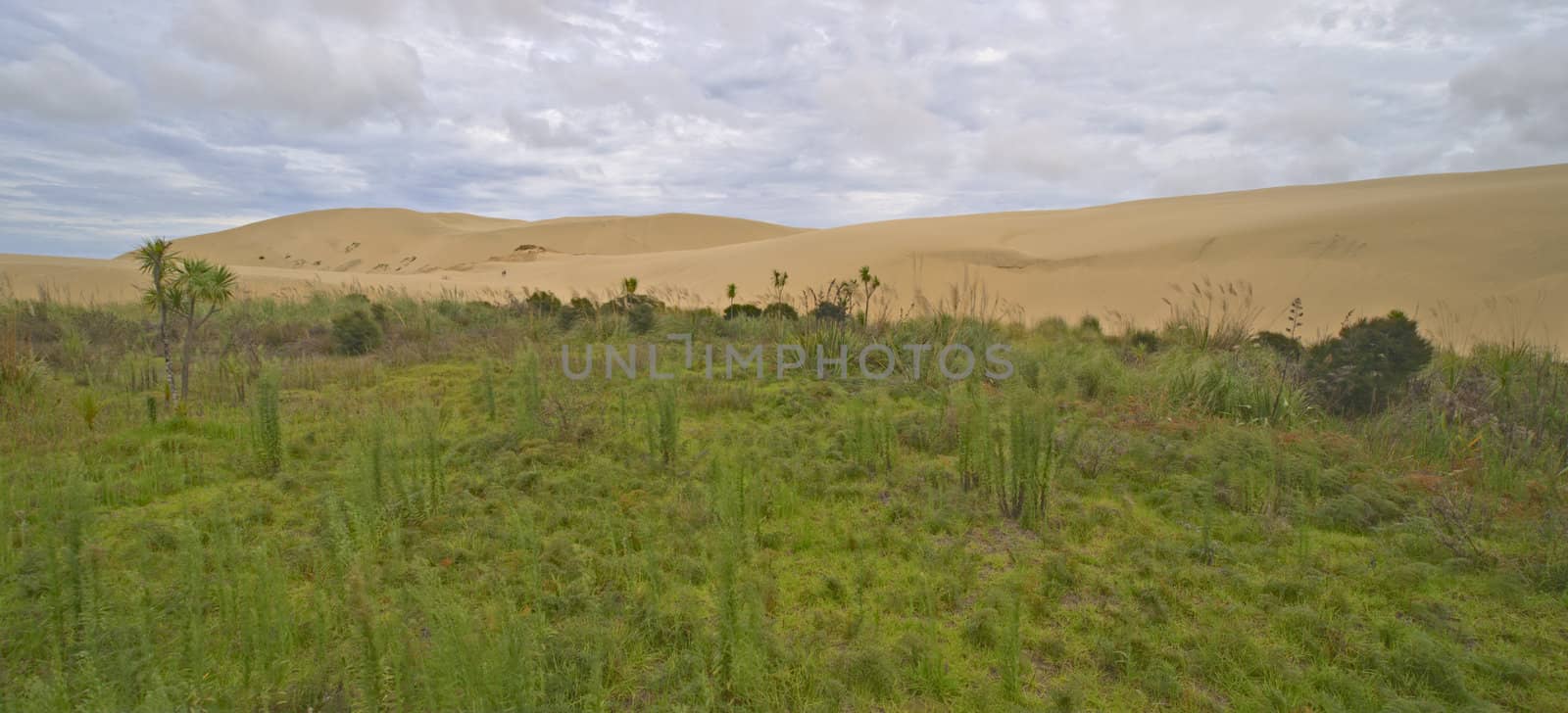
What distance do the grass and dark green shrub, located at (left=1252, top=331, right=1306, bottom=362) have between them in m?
1.17

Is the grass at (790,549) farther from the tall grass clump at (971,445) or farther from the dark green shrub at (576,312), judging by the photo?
the dark green shrub at (576,312)

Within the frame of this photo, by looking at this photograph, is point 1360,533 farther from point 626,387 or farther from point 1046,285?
point 1046,285

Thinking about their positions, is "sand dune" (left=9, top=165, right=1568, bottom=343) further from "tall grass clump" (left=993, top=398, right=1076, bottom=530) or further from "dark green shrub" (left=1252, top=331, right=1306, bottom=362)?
"tall grass clump" (left=993, top=398, right=1076, bottom=530)

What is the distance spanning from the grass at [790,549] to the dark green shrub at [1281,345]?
45.9 inches

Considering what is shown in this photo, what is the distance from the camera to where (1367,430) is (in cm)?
531

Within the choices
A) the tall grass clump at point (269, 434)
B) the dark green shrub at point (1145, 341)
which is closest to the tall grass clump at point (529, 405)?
the tall grass clump at point (269, 434)

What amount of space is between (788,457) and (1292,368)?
4.90 metres

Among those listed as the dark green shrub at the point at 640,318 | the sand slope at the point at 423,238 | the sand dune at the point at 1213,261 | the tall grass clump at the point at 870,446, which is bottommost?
the tall grass clump at the point at 870,446

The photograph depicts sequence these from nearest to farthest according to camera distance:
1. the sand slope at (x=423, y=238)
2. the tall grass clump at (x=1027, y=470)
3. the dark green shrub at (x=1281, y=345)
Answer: the tall grass clump at (x=1027, y=470) → the dark green shrub at (x=1281, y=345) → the sand slope at (x=423, y=238)

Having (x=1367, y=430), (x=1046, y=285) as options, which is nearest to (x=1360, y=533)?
(x=1367, y=430)

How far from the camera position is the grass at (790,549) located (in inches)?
100

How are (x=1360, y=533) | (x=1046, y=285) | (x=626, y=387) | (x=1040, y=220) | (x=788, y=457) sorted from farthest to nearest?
(x=1040, y=220) → (x=1046, y=285) → (x=626, y=387) → (x=788, y=457) → (x=1360, y=533)

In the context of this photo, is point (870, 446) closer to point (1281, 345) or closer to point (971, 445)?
point (971, 445)

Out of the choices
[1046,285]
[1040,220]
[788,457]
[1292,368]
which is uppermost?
[1040,220]
